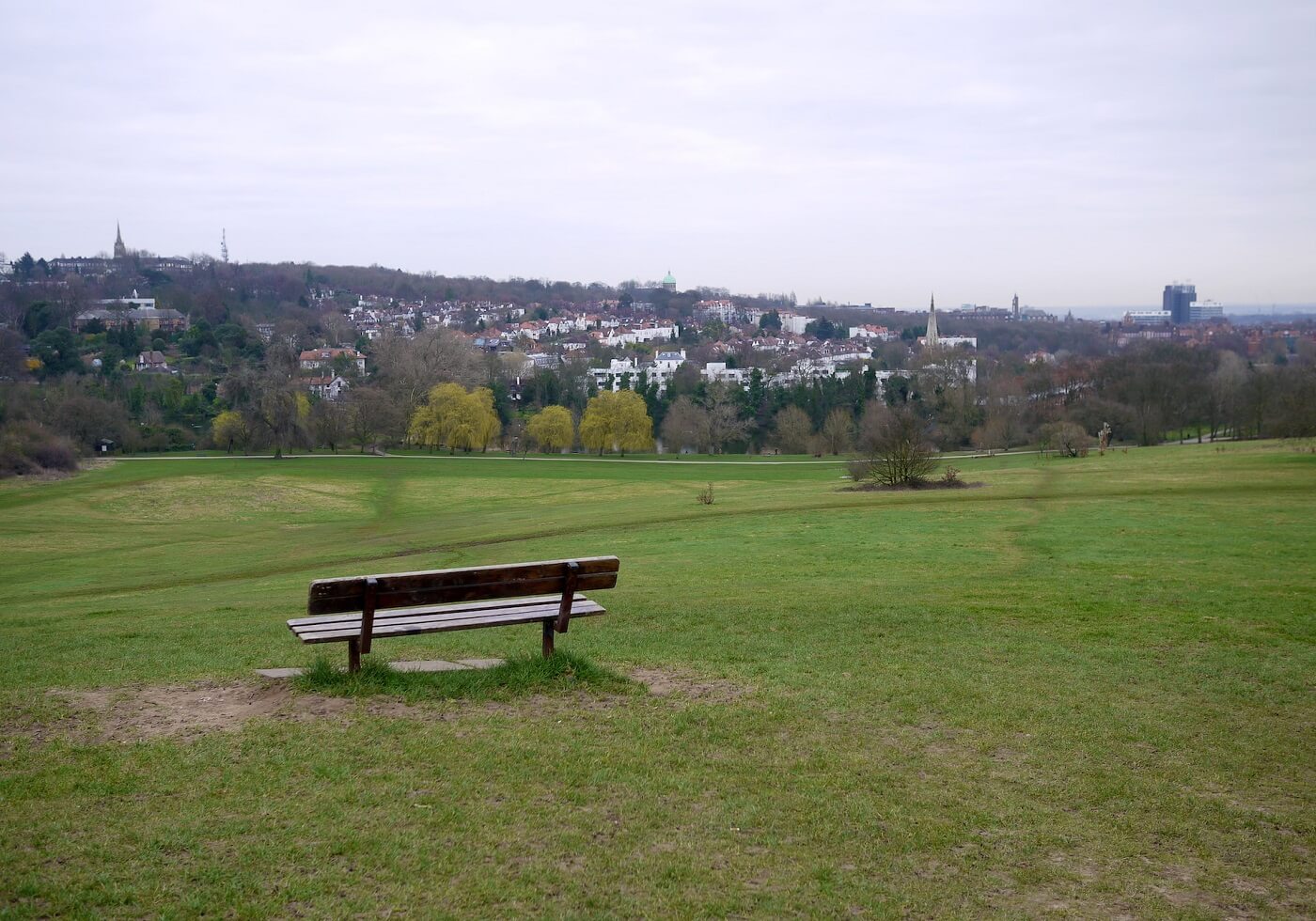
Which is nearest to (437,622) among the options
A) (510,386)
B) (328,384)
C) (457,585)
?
(457,585)

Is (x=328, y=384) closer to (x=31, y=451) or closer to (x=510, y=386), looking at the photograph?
(x=510, y=386)

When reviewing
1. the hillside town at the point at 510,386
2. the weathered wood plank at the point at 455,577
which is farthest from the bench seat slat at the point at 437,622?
the hillside town at the point at 510,386

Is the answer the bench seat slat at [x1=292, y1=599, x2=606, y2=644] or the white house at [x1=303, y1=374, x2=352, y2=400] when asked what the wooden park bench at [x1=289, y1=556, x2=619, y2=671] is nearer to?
the bench seat slat at [x1=292, y1=599, x2=606, y2=644]

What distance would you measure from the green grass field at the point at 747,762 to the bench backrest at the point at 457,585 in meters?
0.83

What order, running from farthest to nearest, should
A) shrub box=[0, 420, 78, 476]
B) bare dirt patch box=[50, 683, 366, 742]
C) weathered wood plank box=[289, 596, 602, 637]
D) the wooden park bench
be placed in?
1. shrub box=[0, 420, 78, 476]
2. weathered wood plank box=[289, 596, 602, 637]
3. the wooden park bench
4. bare dirt patch box=[50, 683, 366, 742]

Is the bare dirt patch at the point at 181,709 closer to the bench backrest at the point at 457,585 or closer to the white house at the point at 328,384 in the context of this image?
the bench backrest at the point at 457,585

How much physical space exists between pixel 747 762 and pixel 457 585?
113 inches

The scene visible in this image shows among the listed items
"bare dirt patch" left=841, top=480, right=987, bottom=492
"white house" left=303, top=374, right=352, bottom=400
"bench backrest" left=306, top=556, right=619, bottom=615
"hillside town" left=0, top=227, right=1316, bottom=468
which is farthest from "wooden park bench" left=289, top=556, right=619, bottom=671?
"white house" left=303, top=374, right=352, bottom=400

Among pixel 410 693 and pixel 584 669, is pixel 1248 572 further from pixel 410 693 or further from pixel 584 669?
pixel 410 693

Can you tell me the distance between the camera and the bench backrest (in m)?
7.86

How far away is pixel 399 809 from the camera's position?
5832 millimetres

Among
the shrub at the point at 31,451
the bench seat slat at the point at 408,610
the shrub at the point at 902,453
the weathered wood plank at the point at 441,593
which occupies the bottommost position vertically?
the shrub at the point at 31,451

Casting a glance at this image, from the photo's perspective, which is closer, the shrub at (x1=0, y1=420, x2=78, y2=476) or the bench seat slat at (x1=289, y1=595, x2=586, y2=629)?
the bench seat slat at (x1=289, y1=595, x2=586, y2=629)

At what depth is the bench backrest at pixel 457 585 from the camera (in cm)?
786
